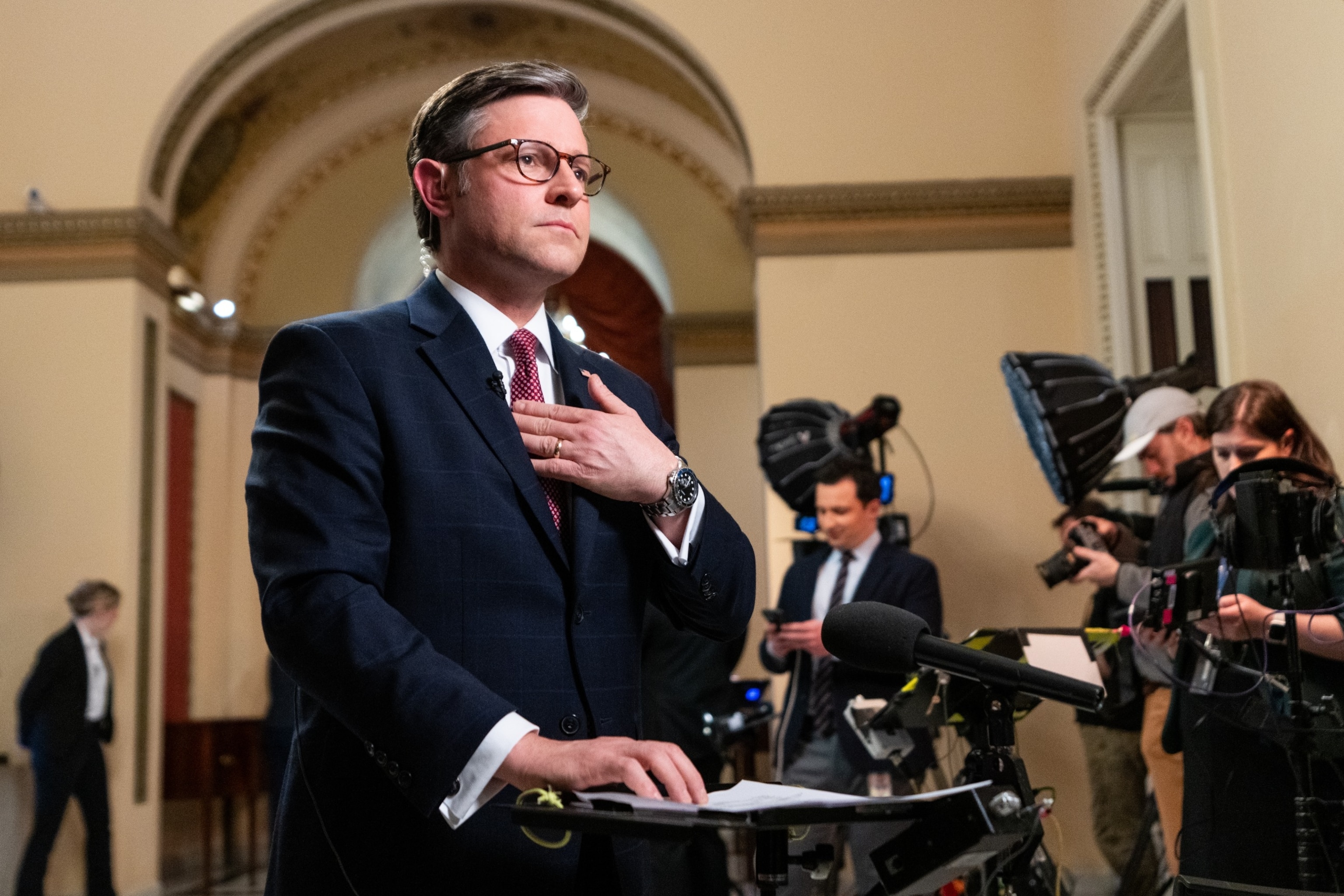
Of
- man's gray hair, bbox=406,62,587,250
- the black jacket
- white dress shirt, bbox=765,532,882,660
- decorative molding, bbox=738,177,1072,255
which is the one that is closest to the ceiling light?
the black jacket

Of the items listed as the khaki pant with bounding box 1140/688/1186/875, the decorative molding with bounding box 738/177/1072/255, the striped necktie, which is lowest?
the khaki pant with bounding box 1140/688/1186/875

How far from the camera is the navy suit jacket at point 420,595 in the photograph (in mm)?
1291

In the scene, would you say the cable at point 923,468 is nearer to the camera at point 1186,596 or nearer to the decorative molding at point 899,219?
the decorative molding at point 899,219

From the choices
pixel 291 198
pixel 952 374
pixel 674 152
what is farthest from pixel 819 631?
pixel 291 198

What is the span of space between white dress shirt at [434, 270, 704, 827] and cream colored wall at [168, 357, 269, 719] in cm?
878

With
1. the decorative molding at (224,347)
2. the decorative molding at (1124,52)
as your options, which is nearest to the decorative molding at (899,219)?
the decorative molding at (1124,52)

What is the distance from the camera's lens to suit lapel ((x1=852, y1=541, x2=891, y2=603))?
4.71m

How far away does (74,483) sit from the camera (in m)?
7.42

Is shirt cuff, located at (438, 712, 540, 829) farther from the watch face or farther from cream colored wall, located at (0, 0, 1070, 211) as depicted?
cream colored wall, located at (0, 0, 1070, 211)

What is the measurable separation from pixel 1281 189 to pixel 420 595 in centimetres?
385

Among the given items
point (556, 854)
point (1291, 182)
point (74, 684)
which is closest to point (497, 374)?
point (556, 854)

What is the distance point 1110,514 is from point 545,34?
617 centimetres

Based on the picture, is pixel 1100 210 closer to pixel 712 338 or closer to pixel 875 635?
pixel 712 338

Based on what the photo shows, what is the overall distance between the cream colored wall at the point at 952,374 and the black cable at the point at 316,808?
543cm
